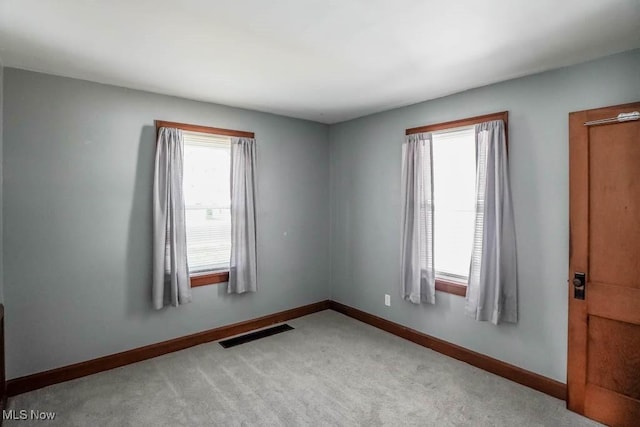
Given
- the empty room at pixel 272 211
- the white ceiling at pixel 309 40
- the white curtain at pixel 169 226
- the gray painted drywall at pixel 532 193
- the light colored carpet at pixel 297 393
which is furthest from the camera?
the white curtain at pixel 169 226

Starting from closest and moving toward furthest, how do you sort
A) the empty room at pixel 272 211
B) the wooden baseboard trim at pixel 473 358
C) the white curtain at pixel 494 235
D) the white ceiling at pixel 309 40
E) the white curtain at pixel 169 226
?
1. the white ceiling at pixel 309 40
2. the empty room at pixel 272 211
3. the wooden baseboard trim at pixel 473 358
4. the white curtain at pixel 494 235
5. the white curtain at pixel 169 226

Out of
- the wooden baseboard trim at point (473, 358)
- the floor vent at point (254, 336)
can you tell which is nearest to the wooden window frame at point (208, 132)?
the floor vent at point (254, 336)

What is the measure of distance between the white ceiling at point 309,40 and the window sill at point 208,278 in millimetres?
1913

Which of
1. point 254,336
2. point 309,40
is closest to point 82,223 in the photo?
point 254,336

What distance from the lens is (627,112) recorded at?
2.21 meters

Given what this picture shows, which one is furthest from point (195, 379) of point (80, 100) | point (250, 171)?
point (80, 100)

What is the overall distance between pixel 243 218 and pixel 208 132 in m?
1.01

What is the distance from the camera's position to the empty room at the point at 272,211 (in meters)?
2.19

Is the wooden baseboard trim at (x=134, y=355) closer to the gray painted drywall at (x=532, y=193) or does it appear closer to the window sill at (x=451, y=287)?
the gray painted drywall at (x=532, y=193)

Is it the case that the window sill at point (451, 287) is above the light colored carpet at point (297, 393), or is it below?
above

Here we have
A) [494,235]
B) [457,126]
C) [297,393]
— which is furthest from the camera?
[457,126]

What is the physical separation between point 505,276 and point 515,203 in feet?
2.07

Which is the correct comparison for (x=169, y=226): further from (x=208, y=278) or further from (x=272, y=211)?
(x=272, y=211)

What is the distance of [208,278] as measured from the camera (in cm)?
365
